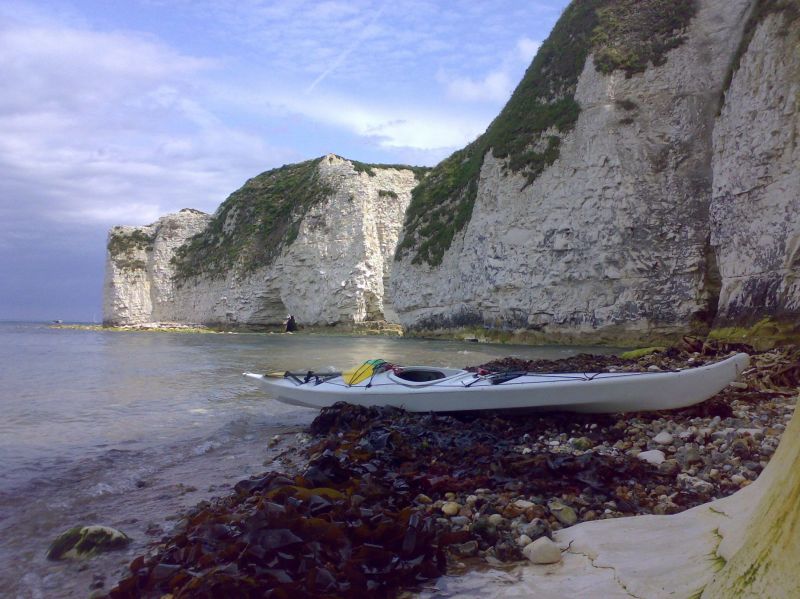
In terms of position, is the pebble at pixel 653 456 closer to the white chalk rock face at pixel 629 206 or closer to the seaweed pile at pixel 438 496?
the seaweed pile at pixel 438 496

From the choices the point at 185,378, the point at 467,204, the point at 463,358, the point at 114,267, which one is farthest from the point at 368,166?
the point at 185,378

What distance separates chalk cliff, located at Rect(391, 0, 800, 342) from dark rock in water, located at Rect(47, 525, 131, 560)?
Answer: 14377 mm

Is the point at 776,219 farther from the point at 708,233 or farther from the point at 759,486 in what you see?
the point at 759,486

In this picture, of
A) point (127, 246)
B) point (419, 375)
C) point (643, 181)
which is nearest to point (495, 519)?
point (419, 375)

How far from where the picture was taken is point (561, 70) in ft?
83.4

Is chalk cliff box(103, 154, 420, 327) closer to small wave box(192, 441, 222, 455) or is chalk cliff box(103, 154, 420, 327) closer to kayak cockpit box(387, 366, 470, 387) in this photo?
kayak cockpit box(387, 366, 470, 387)

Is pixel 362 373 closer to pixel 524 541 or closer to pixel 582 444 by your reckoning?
pixel 582 444

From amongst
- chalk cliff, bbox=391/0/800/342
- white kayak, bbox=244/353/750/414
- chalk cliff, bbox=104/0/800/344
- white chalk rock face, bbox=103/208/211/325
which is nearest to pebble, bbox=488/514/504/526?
white kayak, bbox=244/353/750/414

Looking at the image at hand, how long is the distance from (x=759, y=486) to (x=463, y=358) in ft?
50.5

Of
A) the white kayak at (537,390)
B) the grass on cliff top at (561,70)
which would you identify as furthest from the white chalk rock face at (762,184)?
the white kayak at (537,390)

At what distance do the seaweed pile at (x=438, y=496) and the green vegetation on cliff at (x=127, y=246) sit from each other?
54.0m

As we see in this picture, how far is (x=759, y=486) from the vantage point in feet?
7.88

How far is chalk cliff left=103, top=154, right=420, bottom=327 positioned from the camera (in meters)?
42.8

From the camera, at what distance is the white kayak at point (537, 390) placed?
6.50 metres
